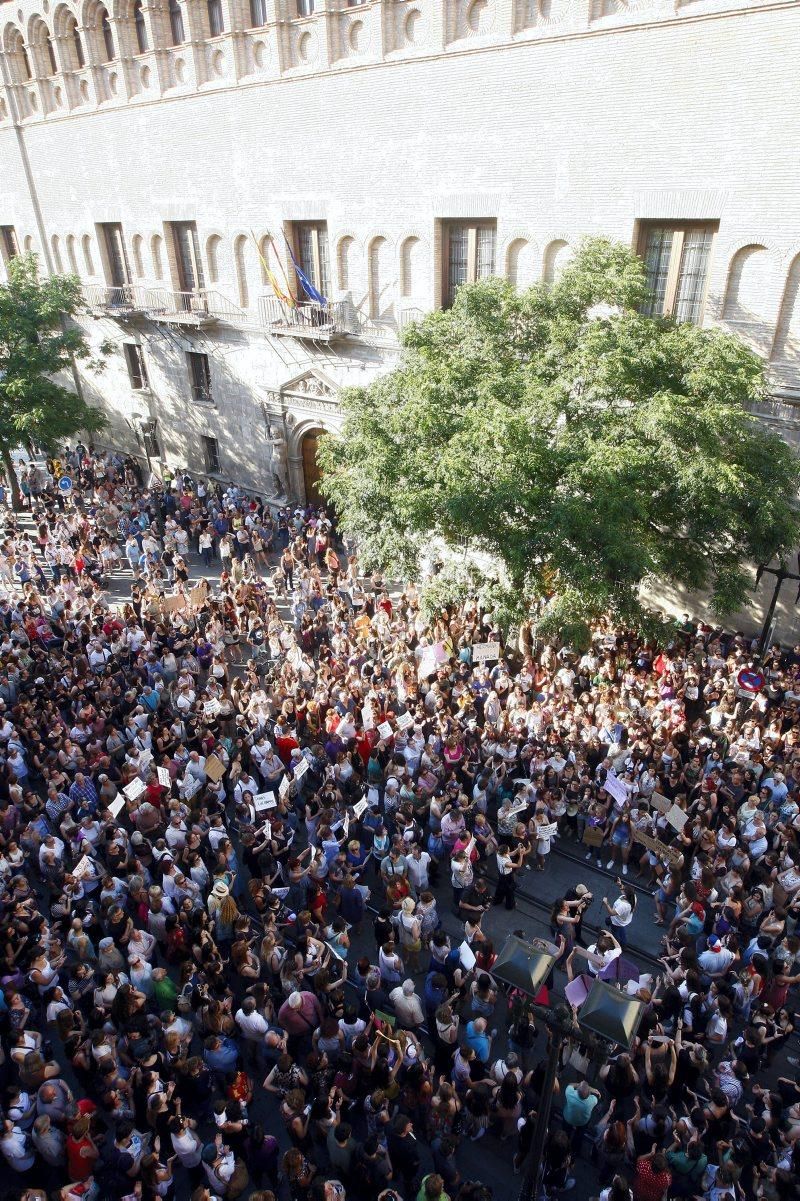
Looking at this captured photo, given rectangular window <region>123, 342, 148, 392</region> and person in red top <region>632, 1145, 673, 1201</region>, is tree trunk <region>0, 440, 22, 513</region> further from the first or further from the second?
person in red top <region>632, 1145, 673, 1201</region>

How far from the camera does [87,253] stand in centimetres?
3153

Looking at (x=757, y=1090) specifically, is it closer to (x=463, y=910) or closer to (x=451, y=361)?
(x=463, y=910)

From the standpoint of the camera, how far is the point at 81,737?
1314cm

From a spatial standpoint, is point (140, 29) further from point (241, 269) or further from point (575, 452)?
point (575, 452)

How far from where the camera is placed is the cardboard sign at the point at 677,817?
420 inches

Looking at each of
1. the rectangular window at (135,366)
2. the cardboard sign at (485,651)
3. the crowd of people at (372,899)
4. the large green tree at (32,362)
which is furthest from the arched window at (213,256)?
the cardboard sign at (485,651)

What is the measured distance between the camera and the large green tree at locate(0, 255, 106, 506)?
995 inches

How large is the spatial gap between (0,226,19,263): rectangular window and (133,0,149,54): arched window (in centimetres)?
1309

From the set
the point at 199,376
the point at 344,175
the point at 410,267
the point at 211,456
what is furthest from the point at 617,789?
the point at 199,376

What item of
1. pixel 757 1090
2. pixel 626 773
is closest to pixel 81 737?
pixel 626 773

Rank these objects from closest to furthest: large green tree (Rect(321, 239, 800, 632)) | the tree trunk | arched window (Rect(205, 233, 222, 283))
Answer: large green tree (Rect(321, 239, 800, 632)), arched window (Rect(205, 233, 222, 283)), the tree trunk

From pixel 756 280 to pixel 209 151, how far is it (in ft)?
57.4

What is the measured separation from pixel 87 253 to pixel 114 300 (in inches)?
111

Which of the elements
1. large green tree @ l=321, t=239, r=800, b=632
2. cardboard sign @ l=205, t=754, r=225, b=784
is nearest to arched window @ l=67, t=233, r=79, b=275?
large green tree @ l=321, t=239, r=800, b=632
